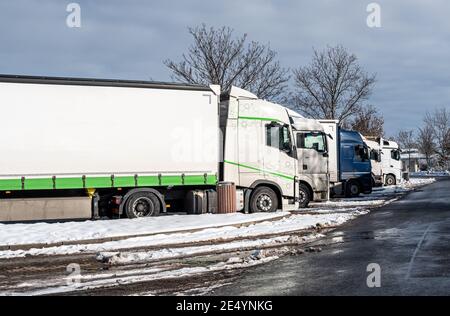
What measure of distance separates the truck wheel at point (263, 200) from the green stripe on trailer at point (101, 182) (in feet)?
5.77

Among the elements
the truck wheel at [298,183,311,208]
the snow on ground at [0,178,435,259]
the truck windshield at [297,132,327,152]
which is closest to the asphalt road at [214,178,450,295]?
the snow on ground at [0,178,435,259]

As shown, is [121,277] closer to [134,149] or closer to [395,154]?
[134,149]

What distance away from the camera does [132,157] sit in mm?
16062

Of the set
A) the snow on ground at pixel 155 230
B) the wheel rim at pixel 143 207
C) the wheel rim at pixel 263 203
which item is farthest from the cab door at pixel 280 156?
the wheel rim at pixel 143 207

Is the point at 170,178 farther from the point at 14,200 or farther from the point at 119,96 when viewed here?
the point at 14,200

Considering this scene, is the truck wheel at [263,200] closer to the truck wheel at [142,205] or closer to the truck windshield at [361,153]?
the truck wheel at [142,205]

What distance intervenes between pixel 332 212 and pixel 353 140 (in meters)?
10.6

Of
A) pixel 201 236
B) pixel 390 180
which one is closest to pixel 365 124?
pixel 390 180

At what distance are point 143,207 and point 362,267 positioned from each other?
9.13 m

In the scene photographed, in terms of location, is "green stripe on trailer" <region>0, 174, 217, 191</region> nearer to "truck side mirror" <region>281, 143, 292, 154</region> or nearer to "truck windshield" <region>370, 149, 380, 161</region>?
"truck side mirror" <region>281, 143, 292, 154</region>

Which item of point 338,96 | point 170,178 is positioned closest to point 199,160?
point 170,178

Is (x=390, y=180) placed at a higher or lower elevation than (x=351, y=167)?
lower

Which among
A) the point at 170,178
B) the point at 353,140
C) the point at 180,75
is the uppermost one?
the point at 180,75

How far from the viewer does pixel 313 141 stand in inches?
899
